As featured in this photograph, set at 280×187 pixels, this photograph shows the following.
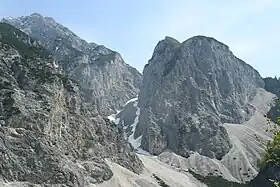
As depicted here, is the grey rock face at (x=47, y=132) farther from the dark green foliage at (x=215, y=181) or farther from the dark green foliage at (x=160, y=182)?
the dark green foliage at (x=215, y=181)

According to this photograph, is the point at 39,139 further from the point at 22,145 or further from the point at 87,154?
the point at 87,154

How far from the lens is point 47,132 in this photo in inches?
5172

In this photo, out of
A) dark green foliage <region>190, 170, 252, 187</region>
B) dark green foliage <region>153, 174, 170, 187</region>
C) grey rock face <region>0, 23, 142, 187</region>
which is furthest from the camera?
dark green foliage <region>190, 170, 252, 187</region>

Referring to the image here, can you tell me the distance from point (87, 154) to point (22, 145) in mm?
32599

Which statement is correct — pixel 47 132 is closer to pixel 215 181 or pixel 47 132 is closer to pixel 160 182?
pixel 160 182

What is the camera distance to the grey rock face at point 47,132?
382ft

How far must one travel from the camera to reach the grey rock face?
116 m

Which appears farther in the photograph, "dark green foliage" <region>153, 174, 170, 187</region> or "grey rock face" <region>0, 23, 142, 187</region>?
"dark green foliage" <region>153, 174, 170, 187</region>

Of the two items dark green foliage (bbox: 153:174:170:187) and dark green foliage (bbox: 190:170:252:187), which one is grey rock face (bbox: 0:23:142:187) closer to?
dark green foliage (bbox: 153:174:170:187)

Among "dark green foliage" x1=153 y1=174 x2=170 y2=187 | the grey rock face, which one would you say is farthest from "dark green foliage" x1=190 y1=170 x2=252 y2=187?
the grey rock face

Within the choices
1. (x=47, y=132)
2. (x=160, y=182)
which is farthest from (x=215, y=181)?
(x=47, y=132)

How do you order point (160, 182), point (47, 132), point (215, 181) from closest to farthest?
point (47, 132) < point (160, 182) < point (215, 181)

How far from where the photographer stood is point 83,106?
167250 millimetres

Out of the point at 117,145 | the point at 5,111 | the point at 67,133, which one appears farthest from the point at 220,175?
the point at 5,111
